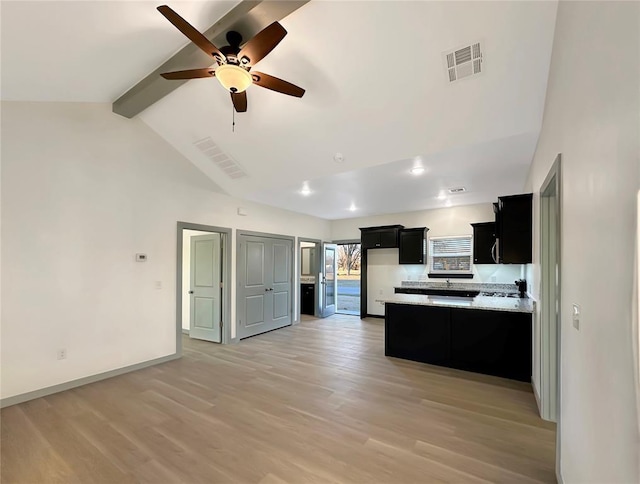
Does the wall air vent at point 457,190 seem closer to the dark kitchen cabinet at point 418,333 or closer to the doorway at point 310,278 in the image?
the dark kitchen cabinet at point 418,333

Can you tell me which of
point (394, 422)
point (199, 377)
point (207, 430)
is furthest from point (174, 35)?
point (394, 422)

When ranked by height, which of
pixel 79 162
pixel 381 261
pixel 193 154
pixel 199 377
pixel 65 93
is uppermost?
pixel 65 93

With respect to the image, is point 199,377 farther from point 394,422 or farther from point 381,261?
point 381,261

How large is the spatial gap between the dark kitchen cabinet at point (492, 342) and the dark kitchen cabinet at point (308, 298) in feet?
14.9

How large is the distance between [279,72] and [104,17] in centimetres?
144

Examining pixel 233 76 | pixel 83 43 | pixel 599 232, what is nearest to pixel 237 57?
pixel 233 76

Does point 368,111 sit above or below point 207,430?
above

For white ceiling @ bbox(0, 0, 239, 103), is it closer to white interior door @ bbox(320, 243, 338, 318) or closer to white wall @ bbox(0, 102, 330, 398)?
white wall @ bbox(0, 102, 330, 398)

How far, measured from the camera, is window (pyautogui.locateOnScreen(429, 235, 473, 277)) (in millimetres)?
6504

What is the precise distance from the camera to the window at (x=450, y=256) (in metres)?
6.50

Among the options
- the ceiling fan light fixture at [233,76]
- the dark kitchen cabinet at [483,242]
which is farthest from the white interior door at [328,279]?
the ceiling fan light fixture at [233,76]

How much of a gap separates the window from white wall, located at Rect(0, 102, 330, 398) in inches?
208

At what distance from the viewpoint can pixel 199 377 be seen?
3748 mm

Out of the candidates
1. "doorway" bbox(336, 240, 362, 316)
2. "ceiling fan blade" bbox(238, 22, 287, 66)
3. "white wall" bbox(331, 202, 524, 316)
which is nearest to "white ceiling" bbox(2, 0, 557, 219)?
"ceiling fan blade" bbox(238, 22, 287, 66)
